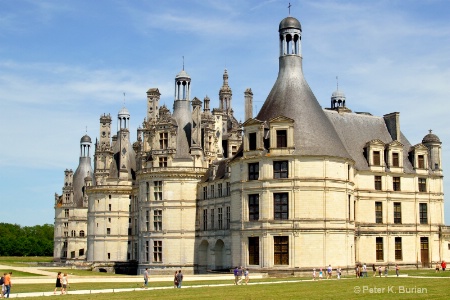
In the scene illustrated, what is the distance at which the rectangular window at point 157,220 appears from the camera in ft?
221

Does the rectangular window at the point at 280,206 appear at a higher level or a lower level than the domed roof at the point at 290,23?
lower

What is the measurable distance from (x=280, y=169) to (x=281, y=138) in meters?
2.39

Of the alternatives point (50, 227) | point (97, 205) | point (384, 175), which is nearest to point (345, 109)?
point (384, 175)

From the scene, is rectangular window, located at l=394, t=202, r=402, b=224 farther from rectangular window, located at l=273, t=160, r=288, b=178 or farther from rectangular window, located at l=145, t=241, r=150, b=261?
rectangular window, located at l=145, t=241, r=150, b=261

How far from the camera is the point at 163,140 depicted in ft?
222

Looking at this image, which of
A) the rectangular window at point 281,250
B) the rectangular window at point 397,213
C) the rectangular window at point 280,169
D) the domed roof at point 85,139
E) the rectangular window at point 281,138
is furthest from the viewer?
the domed roof at point 85,139

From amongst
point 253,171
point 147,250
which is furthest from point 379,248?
point 147,250

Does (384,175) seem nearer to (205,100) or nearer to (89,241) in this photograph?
(205,100)

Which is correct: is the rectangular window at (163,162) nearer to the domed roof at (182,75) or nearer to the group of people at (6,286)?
the domed roof at (182,75)

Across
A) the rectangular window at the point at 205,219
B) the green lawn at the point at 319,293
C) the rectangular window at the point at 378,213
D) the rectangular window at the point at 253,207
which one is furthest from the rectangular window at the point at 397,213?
the green lawn at the point at 319,293

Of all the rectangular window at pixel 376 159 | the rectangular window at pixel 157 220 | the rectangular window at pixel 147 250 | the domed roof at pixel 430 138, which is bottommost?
the rectangular window at pixel 147 250

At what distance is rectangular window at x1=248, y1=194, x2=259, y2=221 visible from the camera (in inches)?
2104

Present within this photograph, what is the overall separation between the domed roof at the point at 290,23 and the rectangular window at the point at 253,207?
1502 cm

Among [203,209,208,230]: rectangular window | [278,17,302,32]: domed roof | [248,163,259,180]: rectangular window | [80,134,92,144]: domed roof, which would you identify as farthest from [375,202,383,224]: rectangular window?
[80,134,92,144]: domed roof
